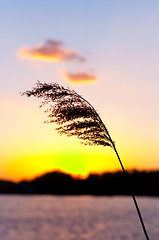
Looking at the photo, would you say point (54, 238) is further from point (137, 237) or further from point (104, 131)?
point (104, 131)

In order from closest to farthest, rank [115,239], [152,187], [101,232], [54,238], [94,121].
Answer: [94,121], [115,239], [54,238], [101,232], [152,187]

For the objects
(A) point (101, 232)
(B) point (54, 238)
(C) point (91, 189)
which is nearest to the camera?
(B) point (54, 238)

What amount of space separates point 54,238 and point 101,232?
954 centimetres

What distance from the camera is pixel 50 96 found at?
22.5 ft

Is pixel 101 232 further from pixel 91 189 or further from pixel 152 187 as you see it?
pixel 91 189

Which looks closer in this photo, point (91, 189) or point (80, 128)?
point (80, 128)

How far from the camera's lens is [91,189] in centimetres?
19050

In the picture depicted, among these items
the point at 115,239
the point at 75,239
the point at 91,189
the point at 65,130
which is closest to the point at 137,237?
the point at 115,239

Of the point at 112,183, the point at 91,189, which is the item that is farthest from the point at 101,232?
the point at 91,189

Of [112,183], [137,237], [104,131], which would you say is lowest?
[137,237]

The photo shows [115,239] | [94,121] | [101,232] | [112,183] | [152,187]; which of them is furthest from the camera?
[112,183]

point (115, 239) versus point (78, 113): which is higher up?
point (78, 113)

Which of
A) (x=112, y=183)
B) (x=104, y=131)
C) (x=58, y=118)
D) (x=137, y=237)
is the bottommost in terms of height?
(x=137, y=237)

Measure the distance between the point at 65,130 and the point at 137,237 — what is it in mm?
49675
